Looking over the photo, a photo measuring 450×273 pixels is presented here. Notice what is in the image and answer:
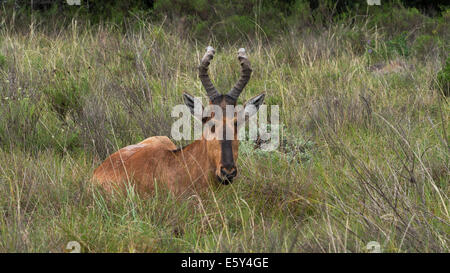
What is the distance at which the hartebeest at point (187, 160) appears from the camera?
4.93 metres

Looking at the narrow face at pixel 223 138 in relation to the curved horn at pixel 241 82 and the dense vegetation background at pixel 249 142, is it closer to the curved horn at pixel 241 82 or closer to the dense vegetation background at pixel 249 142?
the curved horn at pixel 241 82

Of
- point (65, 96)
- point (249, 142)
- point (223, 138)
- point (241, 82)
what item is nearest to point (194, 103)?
point (241, 82)

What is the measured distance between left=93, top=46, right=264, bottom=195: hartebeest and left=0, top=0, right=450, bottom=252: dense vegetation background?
0.70 ft

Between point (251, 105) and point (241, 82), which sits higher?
point (241, 82)

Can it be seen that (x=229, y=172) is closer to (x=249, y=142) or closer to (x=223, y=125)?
(x=223, y=125)

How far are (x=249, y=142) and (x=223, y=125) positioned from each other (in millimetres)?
1341

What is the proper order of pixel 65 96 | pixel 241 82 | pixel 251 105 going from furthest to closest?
pixel 65 96 → pixel 251 105 → pixel 241 82

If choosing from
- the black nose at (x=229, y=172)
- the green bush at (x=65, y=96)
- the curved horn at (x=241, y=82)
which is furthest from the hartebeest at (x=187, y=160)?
the green bush at (x=65, y=96)

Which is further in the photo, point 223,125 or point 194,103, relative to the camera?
point 194,103

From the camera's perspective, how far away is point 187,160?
5.25 metres

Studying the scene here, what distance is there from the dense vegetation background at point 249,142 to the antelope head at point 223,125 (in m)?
0.27
